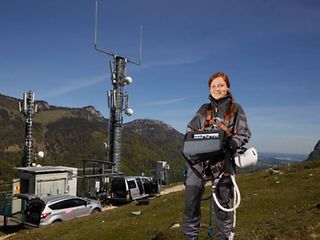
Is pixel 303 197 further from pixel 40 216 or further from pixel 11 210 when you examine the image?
pixel 11 210

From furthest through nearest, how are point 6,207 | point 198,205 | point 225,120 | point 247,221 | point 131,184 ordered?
point 131,184, point 6,207, point 247,221, point 198,205, point 225,120

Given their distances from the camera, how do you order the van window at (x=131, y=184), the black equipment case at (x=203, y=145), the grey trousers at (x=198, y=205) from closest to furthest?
1. the black equipment case at (x=203, y=145)
2. the grey trousers at (x=198, y=205)
3. the van window at (x=131, y=184)

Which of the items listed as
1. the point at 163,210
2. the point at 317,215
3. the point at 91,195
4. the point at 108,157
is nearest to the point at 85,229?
the point at 163,210

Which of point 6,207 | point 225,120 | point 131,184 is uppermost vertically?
point 225,120

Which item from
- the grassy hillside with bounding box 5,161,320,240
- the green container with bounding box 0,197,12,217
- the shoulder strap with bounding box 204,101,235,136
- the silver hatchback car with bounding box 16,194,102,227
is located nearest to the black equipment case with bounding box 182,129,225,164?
the shoulder strap with bounding box 204,101,235,136

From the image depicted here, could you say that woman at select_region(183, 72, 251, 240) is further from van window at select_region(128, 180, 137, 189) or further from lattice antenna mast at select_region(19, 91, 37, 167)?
lattice antenna mast at select_region(19, 91, 37, 167)

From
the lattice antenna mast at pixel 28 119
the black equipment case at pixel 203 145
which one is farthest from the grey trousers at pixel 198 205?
the lattice antenna mast at pixel 28 119

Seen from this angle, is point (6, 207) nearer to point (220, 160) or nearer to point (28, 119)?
point (28, 119)

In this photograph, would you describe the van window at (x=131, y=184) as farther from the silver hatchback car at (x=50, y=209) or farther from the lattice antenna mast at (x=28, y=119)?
the lattice antenna mast at (x=28, y=119)

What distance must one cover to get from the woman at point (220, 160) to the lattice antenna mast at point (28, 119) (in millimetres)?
28508

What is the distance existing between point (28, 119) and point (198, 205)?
96.0ft

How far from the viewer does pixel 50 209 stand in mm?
20703

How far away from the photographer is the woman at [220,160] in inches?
216

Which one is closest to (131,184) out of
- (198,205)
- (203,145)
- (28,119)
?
(28,119)
